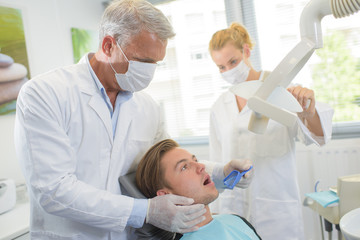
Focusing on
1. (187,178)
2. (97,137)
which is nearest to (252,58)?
(187,178)

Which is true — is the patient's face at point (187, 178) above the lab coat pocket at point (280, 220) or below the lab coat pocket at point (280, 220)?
above

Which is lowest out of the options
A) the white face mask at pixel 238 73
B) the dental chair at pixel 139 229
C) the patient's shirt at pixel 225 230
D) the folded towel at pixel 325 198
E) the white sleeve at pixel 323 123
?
the folded towel at pixel 325 198

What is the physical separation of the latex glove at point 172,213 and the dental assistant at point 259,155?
722 millimetres

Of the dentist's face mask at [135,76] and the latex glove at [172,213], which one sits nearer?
the latex glove at [172,213]

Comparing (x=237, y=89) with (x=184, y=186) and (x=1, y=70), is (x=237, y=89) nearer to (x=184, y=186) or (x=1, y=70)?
(x=184, y=186)

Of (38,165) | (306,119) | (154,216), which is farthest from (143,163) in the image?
(306,119)

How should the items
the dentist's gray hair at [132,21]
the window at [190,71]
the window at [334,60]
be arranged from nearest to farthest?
the dentist's gray hair at [132,21], the window at [334,60], the window at [190,71]

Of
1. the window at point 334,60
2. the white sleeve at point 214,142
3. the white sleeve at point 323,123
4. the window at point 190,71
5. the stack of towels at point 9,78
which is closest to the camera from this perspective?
the white sleeve at point 323,123

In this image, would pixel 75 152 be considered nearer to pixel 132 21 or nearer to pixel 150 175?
pixel 150 175

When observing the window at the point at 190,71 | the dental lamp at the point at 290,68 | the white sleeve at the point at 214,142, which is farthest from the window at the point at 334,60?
the dental lamp at the point at 290,68

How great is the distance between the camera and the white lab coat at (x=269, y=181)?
170 cm

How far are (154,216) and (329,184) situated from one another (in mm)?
1778

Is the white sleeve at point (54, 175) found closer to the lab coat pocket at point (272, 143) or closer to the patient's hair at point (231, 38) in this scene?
the lab coat pocket at point (272, 143)

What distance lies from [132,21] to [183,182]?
671mm
